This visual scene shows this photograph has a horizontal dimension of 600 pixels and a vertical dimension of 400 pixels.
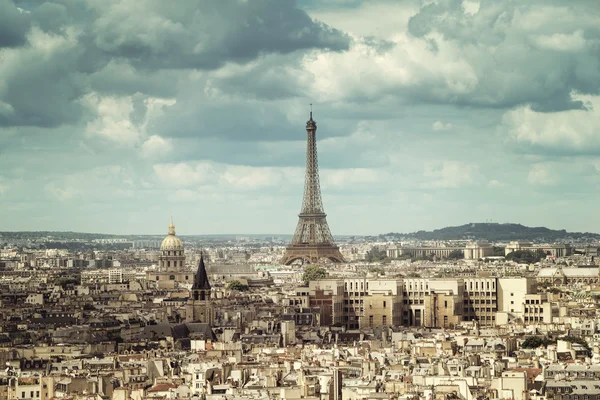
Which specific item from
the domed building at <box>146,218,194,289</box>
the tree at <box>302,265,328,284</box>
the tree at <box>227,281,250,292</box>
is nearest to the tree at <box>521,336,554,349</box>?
the tree at <box>227,281,250,292</box>

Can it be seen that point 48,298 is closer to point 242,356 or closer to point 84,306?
point 84,306

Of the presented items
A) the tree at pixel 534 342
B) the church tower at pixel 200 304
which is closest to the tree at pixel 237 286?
the church tower at pixel 200 304

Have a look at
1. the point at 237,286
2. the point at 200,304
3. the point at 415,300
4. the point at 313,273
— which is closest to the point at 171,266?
the point at 313,273

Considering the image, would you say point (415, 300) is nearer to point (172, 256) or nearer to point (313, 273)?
point (313, 273)

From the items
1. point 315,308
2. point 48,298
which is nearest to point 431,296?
point 315,308

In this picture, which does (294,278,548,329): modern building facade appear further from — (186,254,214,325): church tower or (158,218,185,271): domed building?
(158,218,185,271): domed building
